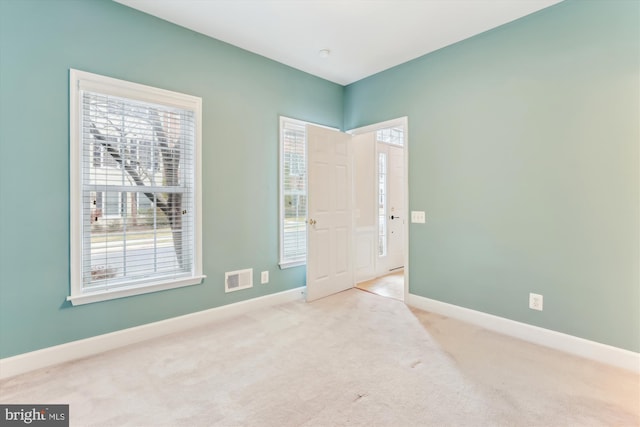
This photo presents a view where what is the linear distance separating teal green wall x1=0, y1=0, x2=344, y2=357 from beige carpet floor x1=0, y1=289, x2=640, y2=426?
37cm

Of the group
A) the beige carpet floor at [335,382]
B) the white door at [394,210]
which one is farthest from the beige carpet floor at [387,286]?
the beige carpet floor at [335,382]

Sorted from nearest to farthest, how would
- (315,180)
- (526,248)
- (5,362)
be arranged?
(5,362) → (526,248) → (315,180)

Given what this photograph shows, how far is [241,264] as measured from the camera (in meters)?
3.25

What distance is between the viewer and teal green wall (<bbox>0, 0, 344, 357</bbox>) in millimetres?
2088

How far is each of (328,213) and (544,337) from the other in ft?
7.92

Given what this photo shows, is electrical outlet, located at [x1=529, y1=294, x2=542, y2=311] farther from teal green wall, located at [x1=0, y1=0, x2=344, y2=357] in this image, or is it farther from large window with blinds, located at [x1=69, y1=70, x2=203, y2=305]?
large window with blinds, located at [x1=69, y1=70, x2=203, y2=305]

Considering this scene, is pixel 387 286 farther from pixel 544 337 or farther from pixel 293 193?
pixel 544 337

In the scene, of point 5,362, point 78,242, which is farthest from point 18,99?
point 5,362

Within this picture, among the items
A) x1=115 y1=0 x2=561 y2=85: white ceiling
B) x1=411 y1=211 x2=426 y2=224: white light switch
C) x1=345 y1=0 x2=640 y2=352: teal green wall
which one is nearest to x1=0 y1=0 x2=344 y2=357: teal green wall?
x1=115 y1=0 x2=561 y2=85: white ceiling

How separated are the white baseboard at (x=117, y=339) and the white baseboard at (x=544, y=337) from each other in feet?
6.33

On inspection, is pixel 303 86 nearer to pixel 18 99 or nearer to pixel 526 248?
pixel 18 99

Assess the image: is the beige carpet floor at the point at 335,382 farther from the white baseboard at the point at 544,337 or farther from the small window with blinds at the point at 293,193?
the small window with blinds at the point at 293,193

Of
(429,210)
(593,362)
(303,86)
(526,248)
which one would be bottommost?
(593,362)

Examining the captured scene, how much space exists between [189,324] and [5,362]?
3.97 feet
